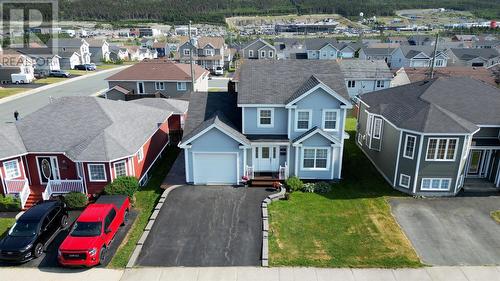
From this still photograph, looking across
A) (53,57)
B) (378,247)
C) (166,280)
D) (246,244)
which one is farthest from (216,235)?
(53,57)

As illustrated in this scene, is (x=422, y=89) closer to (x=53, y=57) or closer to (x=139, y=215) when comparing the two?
(x=139, y=215)

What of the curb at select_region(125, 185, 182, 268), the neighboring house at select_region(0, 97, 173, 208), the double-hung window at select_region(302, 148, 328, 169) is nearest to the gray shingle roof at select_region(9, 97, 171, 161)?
the neighboring house at select_region(0, 97, 173, 208)

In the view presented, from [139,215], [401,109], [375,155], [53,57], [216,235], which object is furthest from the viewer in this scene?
[53,57]

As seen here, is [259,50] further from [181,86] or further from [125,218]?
[125,218]

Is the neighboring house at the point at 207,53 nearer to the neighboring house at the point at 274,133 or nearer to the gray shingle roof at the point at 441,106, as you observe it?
the gray shingle roof at the point at 441,106

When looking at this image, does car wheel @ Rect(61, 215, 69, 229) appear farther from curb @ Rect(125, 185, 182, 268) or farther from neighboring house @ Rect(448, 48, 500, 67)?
neighboring house @ Rect(448, 48, 500, 67)

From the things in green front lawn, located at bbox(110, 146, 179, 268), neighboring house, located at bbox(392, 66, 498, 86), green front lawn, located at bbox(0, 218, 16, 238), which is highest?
neighboring house, located at bbox(392, 66, 498, 86)
